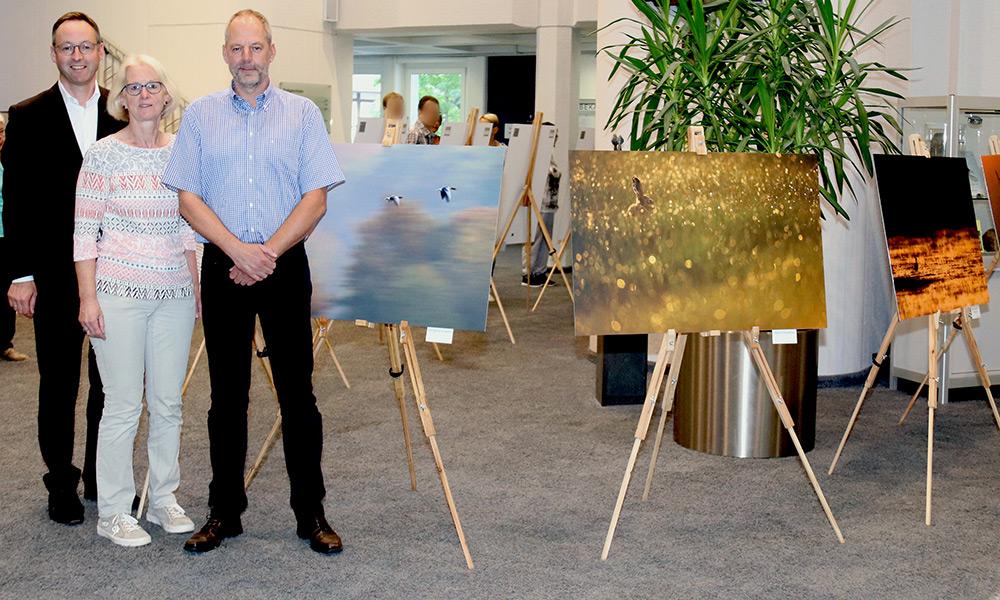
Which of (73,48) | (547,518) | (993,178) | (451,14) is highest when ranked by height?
(451,14)

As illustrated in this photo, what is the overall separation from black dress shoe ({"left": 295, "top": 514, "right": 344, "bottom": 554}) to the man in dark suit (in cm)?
82

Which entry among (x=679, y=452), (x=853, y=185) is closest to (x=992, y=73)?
(x=853, y=185)

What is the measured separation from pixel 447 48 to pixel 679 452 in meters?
17.2

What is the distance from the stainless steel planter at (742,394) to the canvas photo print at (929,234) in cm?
63

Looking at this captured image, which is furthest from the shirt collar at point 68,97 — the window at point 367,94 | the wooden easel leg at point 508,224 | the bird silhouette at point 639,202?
the window at point 367,94

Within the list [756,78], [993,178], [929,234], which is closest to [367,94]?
[993,178]

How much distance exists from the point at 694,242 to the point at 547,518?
1.11 meters

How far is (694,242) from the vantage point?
12.3ft

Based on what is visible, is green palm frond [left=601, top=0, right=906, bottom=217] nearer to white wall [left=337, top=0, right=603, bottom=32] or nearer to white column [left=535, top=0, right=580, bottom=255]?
white column [left=535, top=0, right=580, bottom=255]

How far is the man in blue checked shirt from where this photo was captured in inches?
129

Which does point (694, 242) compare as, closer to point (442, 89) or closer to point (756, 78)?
point (756, 78)

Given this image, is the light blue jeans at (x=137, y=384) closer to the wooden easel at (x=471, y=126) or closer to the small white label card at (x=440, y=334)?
the small white label card at (x=440, y=334)

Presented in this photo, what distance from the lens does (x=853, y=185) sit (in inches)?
243

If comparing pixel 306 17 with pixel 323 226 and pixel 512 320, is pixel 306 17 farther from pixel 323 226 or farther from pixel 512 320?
pixel 323 226
